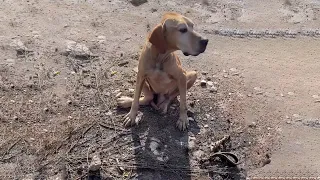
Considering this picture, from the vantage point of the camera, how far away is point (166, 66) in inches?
253

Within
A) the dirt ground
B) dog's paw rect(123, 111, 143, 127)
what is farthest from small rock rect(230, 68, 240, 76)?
dog's paw rect(123, 111, 143, 127)

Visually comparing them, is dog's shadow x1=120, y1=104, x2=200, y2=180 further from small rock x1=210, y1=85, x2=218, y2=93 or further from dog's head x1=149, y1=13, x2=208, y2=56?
dog's head x1=149, y1=13, x2=208, y2=56

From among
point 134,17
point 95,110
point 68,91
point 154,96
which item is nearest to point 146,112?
point 154,96

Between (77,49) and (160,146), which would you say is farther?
(77,49)

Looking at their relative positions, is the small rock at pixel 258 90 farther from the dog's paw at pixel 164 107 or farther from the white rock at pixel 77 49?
the white rock at pixel 77 49

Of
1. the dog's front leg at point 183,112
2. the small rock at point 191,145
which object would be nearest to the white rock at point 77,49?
the dog's front leg at point 183,112

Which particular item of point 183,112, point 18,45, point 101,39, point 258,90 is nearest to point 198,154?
point 183,112

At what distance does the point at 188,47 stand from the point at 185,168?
1.46 metres

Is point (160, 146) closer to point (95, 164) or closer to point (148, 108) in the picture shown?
point (148, 108)

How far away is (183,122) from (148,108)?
58 cm

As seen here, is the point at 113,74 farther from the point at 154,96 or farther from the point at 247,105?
the point at 247,105

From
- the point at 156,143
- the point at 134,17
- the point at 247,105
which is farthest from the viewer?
the point at 134,17

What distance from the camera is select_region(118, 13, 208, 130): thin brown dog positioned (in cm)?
605

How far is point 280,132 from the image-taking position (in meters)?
7.16
